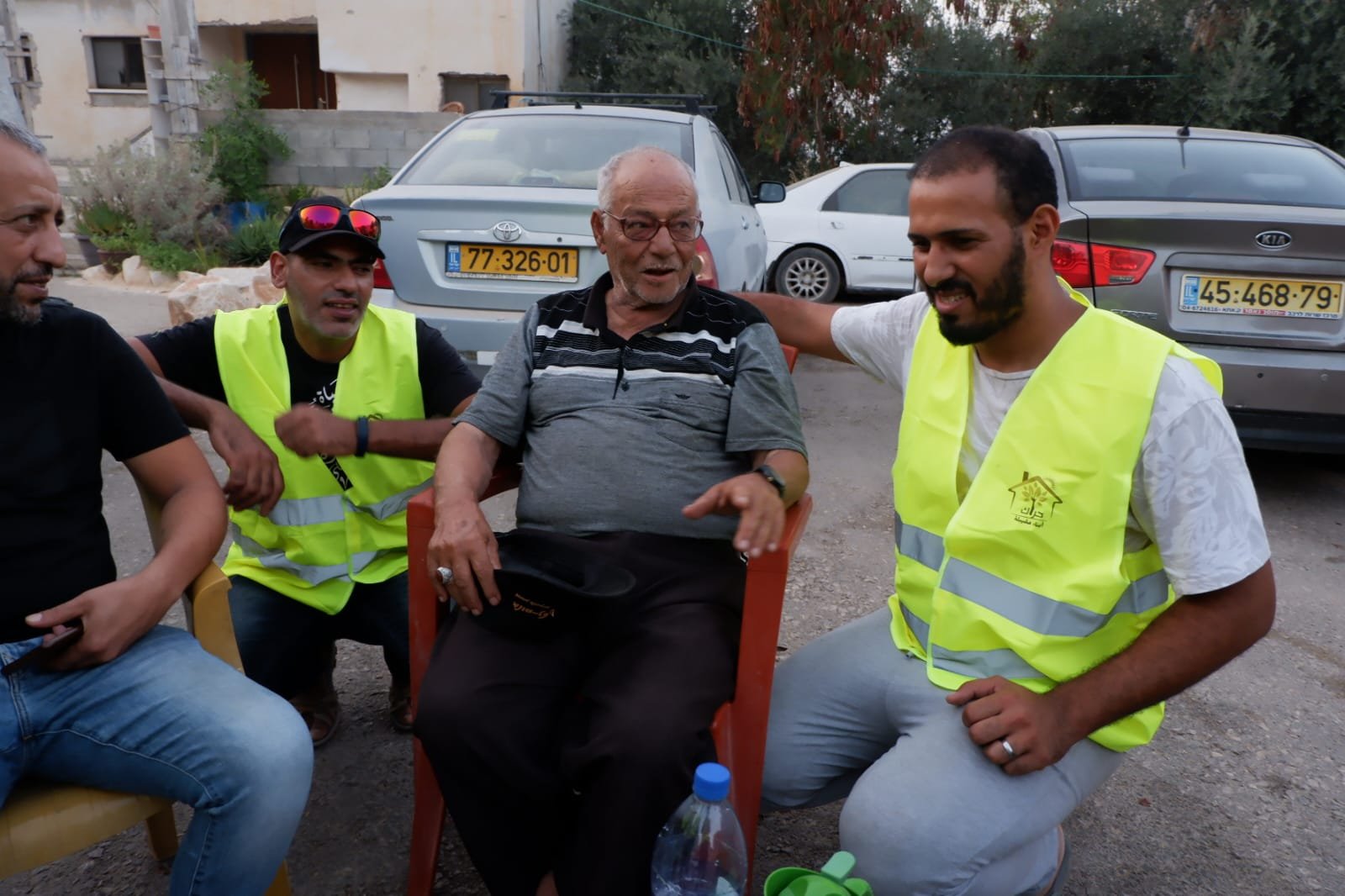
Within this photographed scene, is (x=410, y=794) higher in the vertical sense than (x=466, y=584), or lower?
lower

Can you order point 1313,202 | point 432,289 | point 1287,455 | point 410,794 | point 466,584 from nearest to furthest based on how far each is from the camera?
point 466,584 < point 410,794 < point 432,289 < point 1313,202 < point 1287,455

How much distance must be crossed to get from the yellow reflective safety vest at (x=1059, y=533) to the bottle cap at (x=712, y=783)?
1.75 ft

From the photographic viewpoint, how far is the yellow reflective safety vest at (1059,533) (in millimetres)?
1827

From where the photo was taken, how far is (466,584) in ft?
6.94

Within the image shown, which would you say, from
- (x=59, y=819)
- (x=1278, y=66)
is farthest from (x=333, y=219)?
(x=1278, y=66)

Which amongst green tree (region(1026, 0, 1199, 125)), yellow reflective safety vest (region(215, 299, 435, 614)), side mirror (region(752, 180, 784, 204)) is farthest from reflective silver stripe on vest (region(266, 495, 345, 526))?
green tree (region(1026, 0, 1199, 125))

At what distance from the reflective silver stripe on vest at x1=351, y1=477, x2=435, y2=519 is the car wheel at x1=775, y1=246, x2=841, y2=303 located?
7.40 metres

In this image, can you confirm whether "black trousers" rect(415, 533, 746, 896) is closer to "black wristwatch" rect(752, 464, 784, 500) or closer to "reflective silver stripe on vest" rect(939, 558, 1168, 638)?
"black wristwatch" rect(752, 464, 784, 500)

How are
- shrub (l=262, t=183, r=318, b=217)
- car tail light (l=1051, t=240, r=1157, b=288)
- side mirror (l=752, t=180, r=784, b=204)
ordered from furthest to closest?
shrub (l=262, t=183, r=318, b=217), side mirror (l=752, t=180, r=784, b=204), car tail light (l=1051, t=240, r=1157, b=288)

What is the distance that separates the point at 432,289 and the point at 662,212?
2.13 m

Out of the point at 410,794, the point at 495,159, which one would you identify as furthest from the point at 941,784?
the point at 495,159

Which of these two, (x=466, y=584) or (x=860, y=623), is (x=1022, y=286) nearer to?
(x=860, y=623)

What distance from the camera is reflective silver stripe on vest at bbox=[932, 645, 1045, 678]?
1.91 metres

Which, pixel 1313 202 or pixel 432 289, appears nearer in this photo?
pixel 432 289
